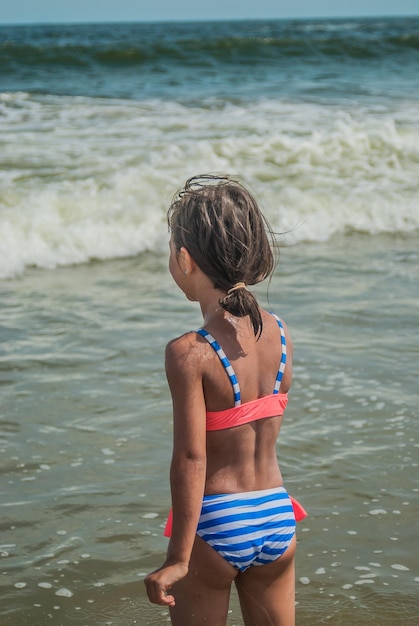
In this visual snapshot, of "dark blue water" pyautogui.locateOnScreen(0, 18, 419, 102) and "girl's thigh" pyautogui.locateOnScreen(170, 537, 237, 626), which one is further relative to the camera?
"dark blue water" pyautogui.locateOnScreen(0, 18, 419, 102)

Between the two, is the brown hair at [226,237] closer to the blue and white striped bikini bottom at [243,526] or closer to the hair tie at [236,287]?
the hair tie at [236,287]

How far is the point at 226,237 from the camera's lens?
2.17 m

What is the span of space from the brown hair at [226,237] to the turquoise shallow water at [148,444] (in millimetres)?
1341


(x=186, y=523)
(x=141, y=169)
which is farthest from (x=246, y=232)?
(x=141, y=169)

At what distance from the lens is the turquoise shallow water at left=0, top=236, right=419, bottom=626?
128 inches

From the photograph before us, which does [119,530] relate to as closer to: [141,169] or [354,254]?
[354,254]

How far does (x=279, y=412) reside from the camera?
2.34 metres

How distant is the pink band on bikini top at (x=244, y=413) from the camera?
88.7 inches

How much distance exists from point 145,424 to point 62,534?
1.04 m

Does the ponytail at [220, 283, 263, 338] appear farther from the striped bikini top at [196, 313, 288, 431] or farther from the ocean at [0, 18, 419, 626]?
the ocean at [0, 18, 419, 626]

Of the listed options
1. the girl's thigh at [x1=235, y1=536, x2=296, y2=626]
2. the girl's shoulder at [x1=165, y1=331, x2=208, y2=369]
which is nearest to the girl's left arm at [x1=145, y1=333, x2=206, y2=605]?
the girl's shoulder at [x1=165, y1=331, x2=208, y2=369]

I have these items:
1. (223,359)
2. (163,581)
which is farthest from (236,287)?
(163,581)

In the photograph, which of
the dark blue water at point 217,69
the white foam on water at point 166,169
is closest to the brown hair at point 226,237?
the white foam on water at point 166,169

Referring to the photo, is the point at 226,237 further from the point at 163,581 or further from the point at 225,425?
the point at 163,581
